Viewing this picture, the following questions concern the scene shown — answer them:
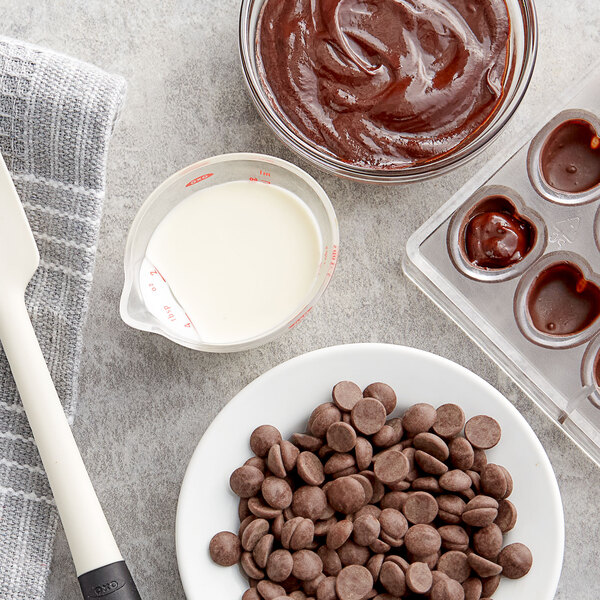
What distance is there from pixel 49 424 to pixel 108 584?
0.88 feet

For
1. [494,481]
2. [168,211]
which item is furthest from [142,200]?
[494,481]

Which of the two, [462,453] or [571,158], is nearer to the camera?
[462,453]

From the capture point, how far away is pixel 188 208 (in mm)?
1408

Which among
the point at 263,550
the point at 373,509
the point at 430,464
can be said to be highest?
the point at 430,464

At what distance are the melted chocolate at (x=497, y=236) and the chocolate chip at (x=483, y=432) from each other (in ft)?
0.92

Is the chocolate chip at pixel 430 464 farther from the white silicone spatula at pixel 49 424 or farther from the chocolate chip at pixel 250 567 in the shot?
the white silicone spatula at pixel 49 424

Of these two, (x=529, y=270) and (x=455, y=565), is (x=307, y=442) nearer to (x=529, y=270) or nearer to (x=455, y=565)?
(x=455, y=565)

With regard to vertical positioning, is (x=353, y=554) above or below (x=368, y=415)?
below

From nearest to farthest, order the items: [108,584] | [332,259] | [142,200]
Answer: [108,584] < [332,259] < [142,200]

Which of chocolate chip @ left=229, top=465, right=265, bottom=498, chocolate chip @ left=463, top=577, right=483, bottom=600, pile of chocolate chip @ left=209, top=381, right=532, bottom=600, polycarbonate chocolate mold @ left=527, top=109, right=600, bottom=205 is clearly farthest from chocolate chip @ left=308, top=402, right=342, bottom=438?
polycarbonate chocolate mold @ left=527, top=109, right=600, bottom=205

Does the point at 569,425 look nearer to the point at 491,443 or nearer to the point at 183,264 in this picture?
the point at 491,443

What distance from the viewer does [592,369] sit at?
144cm

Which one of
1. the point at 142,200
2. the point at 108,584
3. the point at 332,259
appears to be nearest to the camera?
the point at 108,584

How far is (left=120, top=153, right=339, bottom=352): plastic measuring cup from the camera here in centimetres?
135
